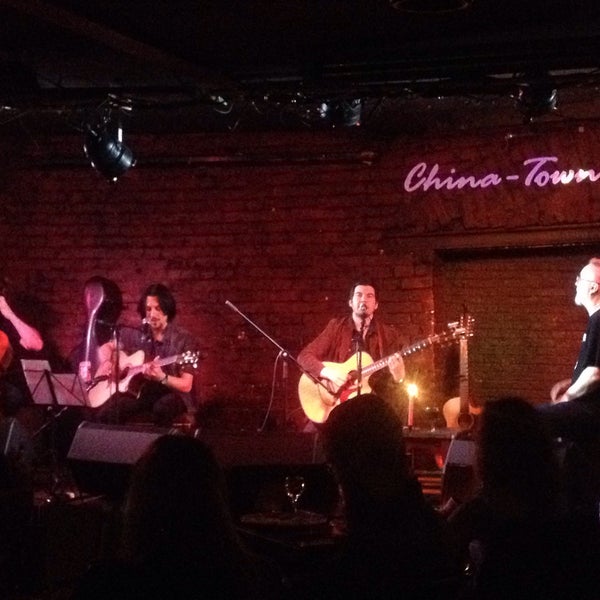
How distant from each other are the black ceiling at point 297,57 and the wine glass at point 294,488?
2692 millimetres

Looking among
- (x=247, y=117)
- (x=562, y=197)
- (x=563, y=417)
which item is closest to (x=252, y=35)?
(x=247, y=117)

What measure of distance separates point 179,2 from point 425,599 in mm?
4136

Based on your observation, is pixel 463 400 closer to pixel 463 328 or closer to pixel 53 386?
pixel 463 328

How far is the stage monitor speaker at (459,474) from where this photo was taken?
173 inches

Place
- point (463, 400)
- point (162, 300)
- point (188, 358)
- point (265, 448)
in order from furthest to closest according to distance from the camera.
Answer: point (162, 300) → point (188, 358) → point (463, 400) → point (265, 448)

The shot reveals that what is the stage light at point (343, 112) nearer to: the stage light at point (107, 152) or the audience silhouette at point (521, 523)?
the stage light at point (107, 152)

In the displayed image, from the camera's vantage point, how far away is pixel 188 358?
316 inches

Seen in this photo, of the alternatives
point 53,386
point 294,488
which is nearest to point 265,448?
point 294,488

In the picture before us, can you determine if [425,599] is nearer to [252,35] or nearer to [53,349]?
[252,35]

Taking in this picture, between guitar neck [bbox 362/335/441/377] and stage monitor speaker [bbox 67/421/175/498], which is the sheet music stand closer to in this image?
guitar neck [bbox 362/335/441/377]

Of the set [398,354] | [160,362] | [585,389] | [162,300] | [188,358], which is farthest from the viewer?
[162,300]

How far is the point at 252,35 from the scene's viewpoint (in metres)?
6.80

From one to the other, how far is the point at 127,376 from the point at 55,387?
909 mm

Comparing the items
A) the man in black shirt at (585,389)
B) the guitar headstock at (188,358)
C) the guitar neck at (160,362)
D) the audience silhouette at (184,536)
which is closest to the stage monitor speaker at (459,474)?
the man in black shirt at (585,389)
